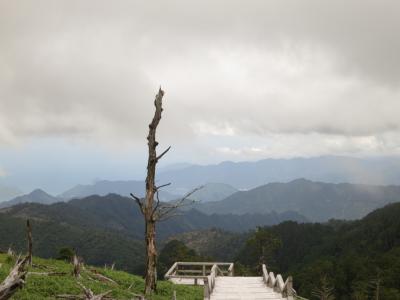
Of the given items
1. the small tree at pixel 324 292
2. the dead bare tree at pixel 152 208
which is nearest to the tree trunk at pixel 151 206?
the dead bare tree at pixel 152 208

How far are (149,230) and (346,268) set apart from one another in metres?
119

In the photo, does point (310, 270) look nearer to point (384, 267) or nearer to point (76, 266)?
point (384, 267)

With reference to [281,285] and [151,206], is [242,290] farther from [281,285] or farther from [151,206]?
[151,206]

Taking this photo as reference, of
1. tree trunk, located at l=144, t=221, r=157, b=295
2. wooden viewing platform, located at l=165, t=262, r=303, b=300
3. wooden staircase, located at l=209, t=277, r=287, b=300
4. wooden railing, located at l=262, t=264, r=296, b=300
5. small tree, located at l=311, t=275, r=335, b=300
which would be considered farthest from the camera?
small tree, located at l=311, t=275, r=335, b=300

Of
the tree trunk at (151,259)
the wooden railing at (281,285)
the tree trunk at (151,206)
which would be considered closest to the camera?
the wooden railing at (281,285)

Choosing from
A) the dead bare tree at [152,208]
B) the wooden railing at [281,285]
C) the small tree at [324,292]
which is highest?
the dead bare tree at [152,208]

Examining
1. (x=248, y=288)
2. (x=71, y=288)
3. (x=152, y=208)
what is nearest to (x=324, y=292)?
(x=248, y=288)

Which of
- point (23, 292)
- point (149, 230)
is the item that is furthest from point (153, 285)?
point (23, 292)

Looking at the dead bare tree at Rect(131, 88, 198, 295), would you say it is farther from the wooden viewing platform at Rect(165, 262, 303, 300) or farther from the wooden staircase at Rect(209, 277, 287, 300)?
the wooden staircase at Rect(209, 277, 287, 300)

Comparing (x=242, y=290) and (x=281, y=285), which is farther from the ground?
(x=281, y=285)

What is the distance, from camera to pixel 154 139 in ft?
73.9

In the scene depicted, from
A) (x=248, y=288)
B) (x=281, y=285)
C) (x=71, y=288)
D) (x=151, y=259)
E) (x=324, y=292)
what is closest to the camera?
(x=71, y=288)

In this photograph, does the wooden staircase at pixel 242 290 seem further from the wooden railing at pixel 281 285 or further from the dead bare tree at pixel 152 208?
the dead bare tree at pixel 152 208

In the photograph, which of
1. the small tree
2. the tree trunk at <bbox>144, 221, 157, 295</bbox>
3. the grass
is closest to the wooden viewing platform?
the grass
